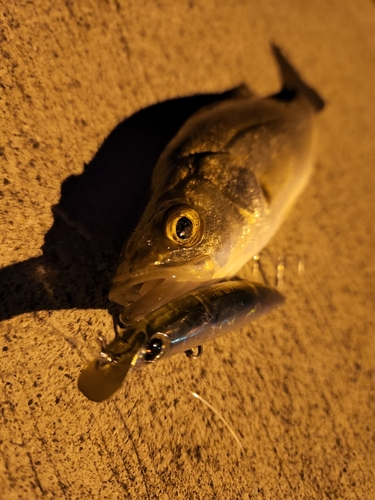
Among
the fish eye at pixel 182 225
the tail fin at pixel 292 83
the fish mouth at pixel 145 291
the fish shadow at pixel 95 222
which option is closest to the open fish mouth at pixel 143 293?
the fish mouth at pixel 145 291

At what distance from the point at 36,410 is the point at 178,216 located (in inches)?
36.7

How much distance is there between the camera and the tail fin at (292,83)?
2812mm

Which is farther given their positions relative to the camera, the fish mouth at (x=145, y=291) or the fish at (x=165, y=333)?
the fish mouth at (x=145, y=291)

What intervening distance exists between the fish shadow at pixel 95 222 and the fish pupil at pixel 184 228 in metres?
0.31

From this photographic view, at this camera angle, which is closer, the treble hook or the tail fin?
the treble hook

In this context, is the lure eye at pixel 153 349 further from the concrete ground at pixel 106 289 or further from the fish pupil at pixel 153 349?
the concrete ground at pixel 106 289

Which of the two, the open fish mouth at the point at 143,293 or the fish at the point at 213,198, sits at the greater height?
the fish at the point at 213,198

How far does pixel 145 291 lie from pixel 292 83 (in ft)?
6.65

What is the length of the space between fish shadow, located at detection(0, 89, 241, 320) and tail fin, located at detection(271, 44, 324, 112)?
856 mm

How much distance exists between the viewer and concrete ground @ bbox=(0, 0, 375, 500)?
1.64 m

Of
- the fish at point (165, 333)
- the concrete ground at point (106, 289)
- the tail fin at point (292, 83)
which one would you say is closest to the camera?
the fish at point (165, 333)

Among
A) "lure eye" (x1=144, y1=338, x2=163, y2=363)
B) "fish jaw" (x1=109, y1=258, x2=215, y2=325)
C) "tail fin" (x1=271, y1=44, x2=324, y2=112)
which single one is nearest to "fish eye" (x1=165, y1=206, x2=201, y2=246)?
"fish jaw" (x1=109, y1=258, x2=215, y2=325)

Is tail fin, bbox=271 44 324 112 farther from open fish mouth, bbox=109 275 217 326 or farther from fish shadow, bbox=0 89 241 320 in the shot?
open fish mouth, bbox=109 275 217 326

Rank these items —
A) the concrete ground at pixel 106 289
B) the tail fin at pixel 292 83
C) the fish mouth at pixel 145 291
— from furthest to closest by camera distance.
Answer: the tail fin at pixel 292 83 < the concrete ground at pixel 106 289 < the fish mouth at pixel 145 291
